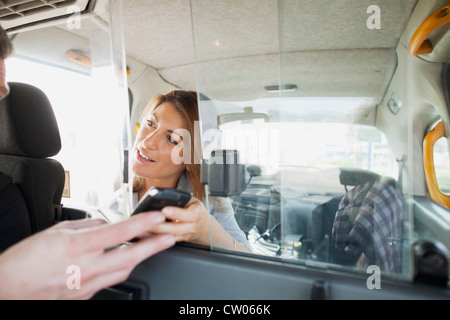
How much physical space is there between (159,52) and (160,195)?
4.53ft

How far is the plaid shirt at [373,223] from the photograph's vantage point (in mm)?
712

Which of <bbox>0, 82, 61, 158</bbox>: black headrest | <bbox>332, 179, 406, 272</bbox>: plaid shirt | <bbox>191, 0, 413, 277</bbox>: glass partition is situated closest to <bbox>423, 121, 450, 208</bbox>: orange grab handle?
<bbox>191, 0, 413, 277</bbox>: glass partition

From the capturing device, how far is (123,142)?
101 cm

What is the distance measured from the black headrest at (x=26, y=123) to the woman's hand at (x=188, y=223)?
106 centimetres

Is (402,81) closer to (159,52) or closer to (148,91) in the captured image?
(148,91)

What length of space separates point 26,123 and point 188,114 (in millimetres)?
845

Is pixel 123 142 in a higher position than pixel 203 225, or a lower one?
higher

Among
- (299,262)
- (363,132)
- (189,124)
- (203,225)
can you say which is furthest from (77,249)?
(363,132)

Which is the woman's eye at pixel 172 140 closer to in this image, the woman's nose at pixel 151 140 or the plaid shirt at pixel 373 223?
the woman's nose at pixel 151 140

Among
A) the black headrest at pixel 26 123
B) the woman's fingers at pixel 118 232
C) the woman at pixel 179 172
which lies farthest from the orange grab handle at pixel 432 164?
the black headrest at pixel 26 123

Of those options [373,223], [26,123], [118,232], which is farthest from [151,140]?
[373,223]

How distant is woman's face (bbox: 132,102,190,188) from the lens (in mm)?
1094

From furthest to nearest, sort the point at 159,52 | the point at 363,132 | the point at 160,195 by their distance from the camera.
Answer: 1. the point at 159,52
2. the point at 363,132
3. the point at 160,195

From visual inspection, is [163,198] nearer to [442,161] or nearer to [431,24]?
[431,24]
